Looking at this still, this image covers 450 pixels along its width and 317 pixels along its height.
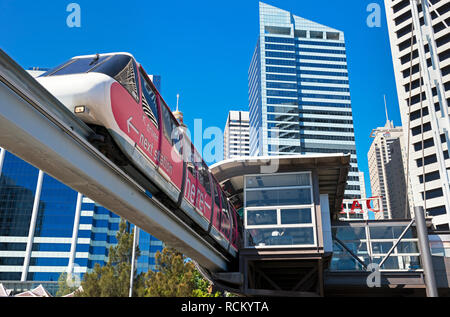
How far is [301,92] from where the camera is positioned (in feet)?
454

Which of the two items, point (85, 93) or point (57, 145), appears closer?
point (57, 145)

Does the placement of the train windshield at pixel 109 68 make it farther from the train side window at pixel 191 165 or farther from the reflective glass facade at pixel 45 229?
the reflective glass facade at pixel 45 229

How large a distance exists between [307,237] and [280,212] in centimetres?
141

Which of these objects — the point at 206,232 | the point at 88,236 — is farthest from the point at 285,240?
the point at 88,236

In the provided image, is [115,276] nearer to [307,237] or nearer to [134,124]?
[307,237]

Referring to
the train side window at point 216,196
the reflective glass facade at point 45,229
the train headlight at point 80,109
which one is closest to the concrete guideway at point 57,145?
the train headlight at point 80,109

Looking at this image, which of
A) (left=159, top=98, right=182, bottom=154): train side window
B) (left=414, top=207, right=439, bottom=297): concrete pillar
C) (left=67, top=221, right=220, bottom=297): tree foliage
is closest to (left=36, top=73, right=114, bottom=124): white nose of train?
(left=159, top=98, right=182, bottom=154): train side window

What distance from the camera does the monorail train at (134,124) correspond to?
6.28 meters

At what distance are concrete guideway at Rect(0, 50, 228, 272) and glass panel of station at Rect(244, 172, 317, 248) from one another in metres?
7.94

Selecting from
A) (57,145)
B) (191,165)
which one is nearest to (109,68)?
(57,145)

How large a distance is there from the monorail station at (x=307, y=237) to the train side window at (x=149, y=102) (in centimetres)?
842

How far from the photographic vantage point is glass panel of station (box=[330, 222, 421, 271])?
1766cm
